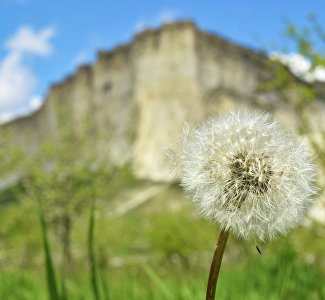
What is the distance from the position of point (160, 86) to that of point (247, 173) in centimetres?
6379

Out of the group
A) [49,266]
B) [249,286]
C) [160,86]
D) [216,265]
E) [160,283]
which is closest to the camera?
[216,265]

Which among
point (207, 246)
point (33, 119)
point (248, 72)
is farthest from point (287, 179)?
point (33, 119)

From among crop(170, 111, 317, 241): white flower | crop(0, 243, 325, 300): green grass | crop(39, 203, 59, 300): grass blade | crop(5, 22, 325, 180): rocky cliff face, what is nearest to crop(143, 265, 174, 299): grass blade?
crop(0, 243, 325, 300): green grass

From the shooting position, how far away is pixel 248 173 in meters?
1.44

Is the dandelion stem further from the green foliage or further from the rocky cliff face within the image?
the rocky cliff face

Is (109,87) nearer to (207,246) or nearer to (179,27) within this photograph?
(179,27)

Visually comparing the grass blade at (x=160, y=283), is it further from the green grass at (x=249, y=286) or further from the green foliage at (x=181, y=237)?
the green foliage at (x=181, y=237)

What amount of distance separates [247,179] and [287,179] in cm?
15

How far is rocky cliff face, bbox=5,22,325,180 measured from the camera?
62.9 metres

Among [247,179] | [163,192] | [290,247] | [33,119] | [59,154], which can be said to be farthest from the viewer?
[33,119]

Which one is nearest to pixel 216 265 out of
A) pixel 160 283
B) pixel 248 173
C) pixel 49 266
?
pixel 248 173

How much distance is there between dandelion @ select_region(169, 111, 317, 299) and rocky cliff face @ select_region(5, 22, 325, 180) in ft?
182

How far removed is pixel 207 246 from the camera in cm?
2614

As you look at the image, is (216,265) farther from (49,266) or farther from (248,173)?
(49,266)
